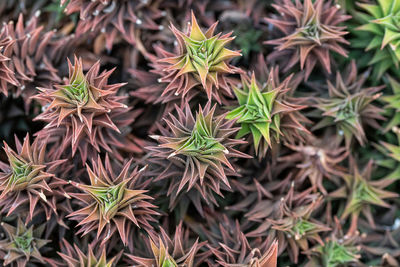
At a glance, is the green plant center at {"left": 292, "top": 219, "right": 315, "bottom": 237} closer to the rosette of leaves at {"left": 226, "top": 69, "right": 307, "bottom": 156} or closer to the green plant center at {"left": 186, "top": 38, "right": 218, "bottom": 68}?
the rosette of leaves at {"left": 226, "top": 69, "right": 307, "bottom": 156}

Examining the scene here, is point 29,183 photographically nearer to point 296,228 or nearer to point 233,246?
point 233,246

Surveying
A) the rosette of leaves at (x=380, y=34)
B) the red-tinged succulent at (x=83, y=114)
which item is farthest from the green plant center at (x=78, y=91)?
the rosette of leaves at (x=380, y=34)

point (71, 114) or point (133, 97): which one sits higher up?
point (71, 114)

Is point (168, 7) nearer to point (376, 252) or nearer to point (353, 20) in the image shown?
point (353, 20)

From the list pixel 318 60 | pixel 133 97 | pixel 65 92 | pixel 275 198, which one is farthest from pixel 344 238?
pixel 65 92

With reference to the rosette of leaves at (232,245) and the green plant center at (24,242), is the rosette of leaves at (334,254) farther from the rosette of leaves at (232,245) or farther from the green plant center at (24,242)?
the green plant center at (24,242)

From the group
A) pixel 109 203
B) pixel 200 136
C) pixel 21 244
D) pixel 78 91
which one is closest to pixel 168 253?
pixel 109 203
